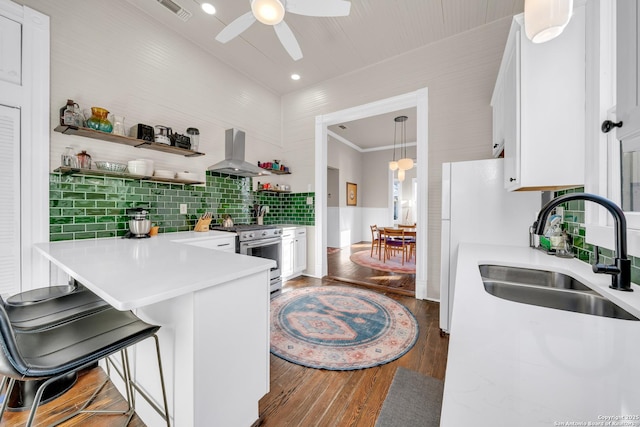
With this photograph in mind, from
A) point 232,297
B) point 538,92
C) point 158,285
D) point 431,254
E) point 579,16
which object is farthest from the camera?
point 431,254

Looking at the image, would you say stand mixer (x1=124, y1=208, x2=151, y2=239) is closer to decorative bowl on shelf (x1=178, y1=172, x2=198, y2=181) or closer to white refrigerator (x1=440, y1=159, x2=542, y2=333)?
decorative bowl on shelf (x1=178, y1=172, x2=198, y2=181)

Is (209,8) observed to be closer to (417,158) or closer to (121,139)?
(121,139)

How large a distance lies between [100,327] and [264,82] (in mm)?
3925

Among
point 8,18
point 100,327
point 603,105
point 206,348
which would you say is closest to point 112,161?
point 8,18

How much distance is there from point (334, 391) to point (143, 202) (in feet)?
8.45

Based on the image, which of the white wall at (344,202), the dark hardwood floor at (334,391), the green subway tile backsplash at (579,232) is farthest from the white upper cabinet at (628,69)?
the white wall at (344,202)

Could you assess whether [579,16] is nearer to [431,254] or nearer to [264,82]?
[431,254]

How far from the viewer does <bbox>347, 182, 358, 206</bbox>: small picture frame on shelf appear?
23.8 ft

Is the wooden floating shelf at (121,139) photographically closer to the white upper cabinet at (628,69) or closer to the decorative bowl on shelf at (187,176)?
the decorative bowl on shelf at (187,176)

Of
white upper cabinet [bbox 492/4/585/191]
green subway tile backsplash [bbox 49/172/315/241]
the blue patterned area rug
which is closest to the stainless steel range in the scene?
the blue patterned area rug

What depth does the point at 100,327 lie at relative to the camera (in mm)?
1122

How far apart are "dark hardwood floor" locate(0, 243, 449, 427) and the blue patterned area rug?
0.29ft

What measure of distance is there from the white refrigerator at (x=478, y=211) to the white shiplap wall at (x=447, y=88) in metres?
0.71

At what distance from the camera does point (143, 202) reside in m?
2.64
